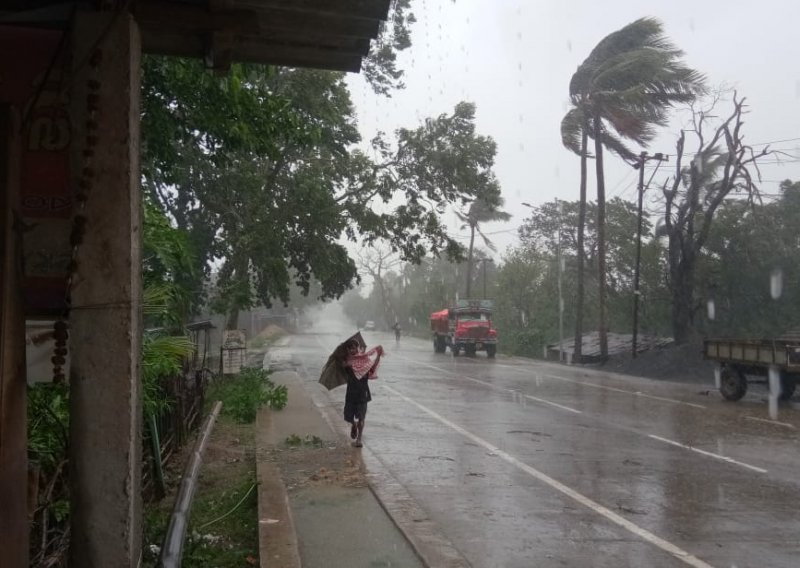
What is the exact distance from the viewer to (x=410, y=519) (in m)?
6.95

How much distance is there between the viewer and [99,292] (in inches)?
143

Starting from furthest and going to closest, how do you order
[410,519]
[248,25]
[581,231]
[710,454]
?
[581,231] → [710,454] → [410,519] → [248,25]

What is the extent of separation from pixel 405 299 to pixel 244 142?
97618 millimetres

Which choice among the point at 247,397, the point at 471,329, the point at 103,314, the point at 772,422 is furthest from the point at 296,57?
the point at 471,329

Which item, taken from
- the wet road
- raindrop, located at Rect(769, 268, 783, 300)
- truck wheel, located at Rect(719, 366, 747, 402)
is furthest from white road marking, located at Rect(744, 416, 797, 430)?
raindrop, located at Rect(769, 268, 783, 300)

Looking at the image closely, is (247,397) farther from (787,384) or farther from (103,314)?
(787,384)

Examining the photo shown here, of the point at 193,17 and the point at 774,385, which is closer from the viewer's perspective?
the point at 193,17

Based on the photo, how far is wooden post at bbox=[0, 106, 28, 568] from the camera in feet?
11.1

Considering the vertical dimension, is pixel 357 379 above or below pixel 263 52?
below

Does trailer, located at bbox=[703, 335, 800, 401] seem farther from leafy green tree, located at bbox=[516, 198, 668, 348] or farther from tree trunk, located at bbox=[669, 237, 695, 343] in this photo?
leafy green tree, located at bbox=[516, 198, 668, 348]

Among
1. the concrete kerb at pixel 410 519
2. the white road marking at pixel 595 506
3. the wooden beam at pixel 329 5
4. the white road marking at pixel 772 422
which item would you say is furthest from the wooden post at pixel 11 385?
the white road marking at pixel 772 422

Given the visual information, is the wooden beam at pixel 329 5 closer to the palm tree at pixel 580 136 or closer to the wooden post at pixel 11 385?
the wooden post at pixel 11 385

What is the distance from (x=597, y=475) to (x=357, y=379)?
3.42 meters

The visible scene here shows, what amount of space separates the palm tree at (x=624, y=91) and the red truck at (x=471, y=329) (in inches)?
246
